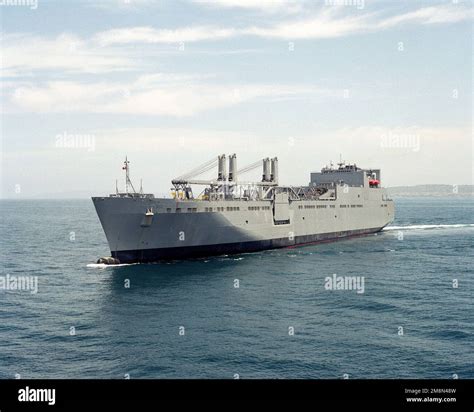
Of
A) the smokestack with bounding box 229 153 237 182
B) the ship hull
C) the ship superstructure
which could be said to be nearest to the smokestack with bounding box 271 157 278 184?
the ship superstructure

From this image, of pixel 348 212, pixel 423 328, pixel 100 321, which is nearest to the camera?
pixel 423 328

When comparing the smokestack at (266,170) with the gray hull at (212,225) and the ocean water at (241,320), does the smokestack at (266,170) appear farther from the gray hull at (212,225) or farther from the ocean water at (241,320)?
the ocean water at (241,320)

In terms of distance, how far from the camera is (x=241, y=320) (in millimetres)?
27672

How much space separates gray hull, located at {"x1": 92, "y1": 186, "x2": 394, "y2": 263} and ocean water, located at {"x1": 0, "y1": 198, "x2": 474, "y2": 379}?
6.22 ft

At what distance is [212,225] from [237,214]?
3.91 m

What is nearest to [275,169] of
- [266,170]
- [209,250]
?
[266,170]

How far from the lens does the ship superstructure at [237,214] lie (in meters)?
44.5

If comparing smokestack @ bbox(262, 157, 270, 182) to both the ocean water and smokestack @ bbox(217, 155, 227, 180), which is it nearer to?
smokestack @ bbox(217, 155, 227, 180)

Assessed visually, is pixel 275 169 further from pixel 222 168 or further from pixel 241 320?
pixel 241 320

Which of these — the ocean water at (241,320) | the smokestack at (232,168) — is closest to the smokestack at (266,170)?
the smokestack at (232,168)
